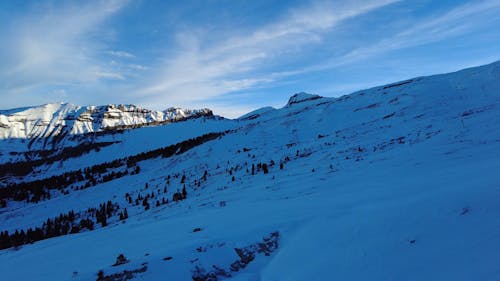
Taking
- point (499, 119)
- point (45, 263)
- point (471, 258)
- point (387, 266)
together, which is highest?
point (499, 119)

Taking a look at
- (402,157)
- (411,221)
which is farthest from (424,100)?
(411,221)

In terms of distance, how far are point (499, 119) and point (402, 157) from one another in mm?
6015

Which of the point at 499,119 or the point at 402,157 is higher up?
the point at 499,119

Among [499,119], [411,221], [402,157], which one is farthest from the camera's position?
[499,119]

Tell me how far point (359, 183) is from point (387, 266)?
680 cm

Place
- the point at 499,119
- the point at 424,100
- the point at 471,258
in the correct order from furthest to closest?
1. the point at 424,100
2. the point at 499,119
3. the point at 471,258

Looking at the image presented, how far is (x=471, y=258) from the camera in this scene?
378 cm

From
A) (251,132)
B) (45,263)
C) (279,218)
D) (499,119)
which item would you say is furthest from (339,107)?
(45,263)

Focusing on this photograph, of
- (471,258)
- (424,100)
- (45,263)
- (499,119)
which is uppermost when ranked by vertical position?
(424,100)

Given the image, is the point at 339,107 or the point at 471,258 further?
the point at 339,107

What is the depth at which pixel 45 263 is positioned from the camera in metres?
8.54

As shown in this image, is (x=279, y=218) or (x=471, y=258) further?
(x=279, y=218)

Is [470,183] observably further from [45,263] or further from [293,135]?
[293,135]

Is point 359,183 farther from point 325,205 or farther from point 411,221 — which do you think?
point 411,221
